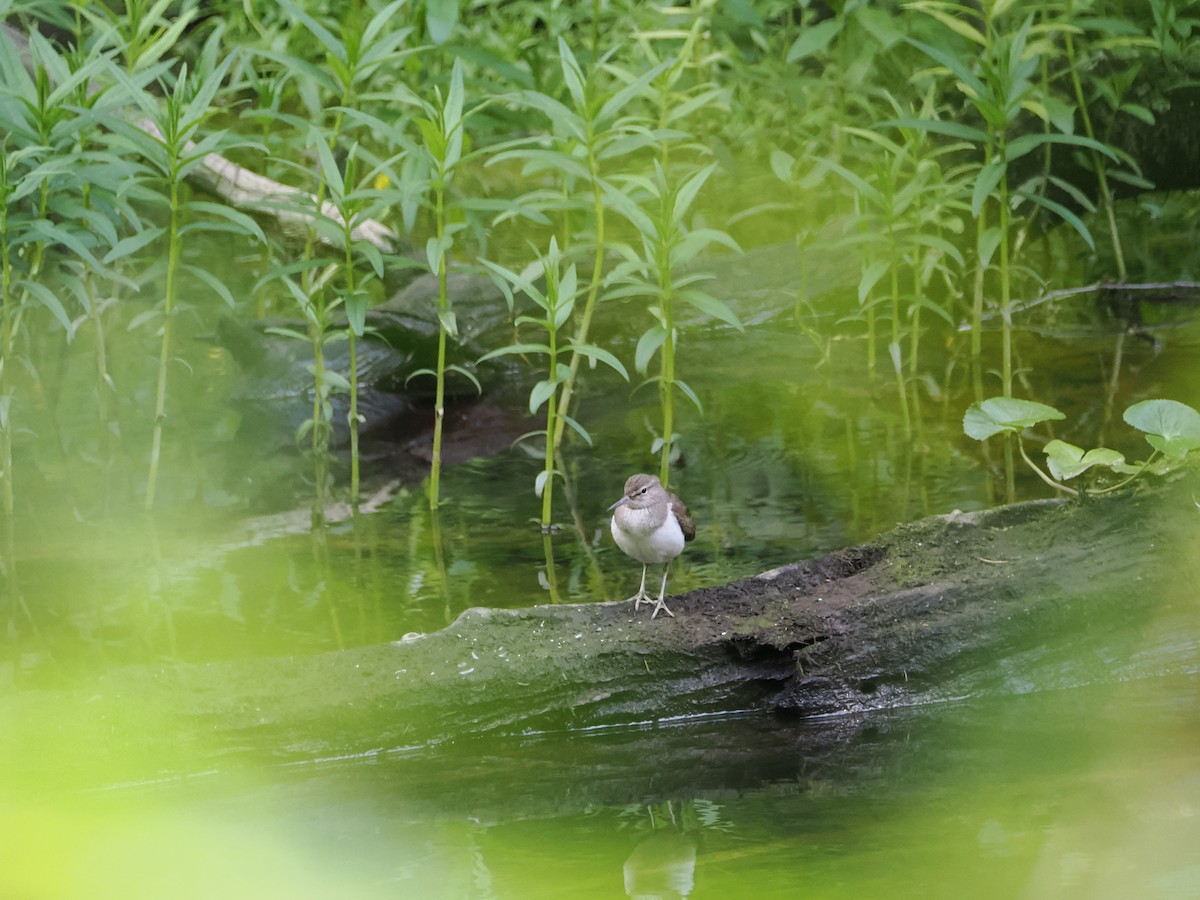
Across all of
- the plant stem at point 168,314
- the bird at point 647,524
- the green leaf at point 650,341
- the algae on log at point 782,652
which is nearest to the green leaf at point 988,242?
the green leaf at point 650,341

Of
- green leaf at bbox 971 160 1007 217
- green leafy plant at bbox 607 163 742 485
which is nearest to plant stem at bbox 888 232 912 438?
green leaf at bbox 971 160 1007 217

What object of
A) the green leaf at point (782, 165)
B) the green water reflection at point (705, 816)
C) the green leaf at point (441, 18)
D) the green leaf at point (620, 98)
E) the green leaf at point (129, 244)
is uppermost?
the green leaf at point (441, 18)

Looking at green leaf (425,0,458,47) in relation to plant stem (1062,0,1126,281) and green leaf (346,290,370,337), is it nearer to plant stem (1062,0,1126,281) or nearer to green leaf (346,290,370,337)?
green leaf (346,290,370,337)

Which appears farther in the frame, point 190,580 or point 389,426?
point 389,426

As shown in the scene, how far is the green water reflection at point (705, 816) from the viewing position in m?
2.54

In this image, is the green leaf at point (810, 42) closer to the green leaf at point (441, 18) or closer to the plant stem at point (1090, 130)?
the plant stem at point (1090, 130)

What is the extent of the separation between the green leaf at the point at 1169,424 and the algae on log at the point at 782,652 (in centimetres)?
9

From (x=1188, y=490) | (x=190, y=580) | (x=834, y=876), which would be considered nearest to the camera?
(x=834, y=876)

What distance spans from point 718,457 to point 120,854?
3.14m

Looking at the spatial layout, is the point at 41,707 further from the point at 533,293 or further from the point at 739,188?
the point at 739,188

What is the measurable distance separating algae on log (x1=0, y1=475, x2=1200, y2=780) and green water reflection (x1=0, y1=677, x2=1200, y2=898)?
7cm

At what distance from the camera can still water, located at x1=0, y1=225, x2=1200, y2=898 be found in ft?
8.52

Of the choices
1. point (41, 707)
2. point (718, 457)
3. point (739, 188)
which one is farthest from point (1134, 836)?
point (739, 188)

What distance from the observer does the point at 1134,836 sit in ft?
8.55
